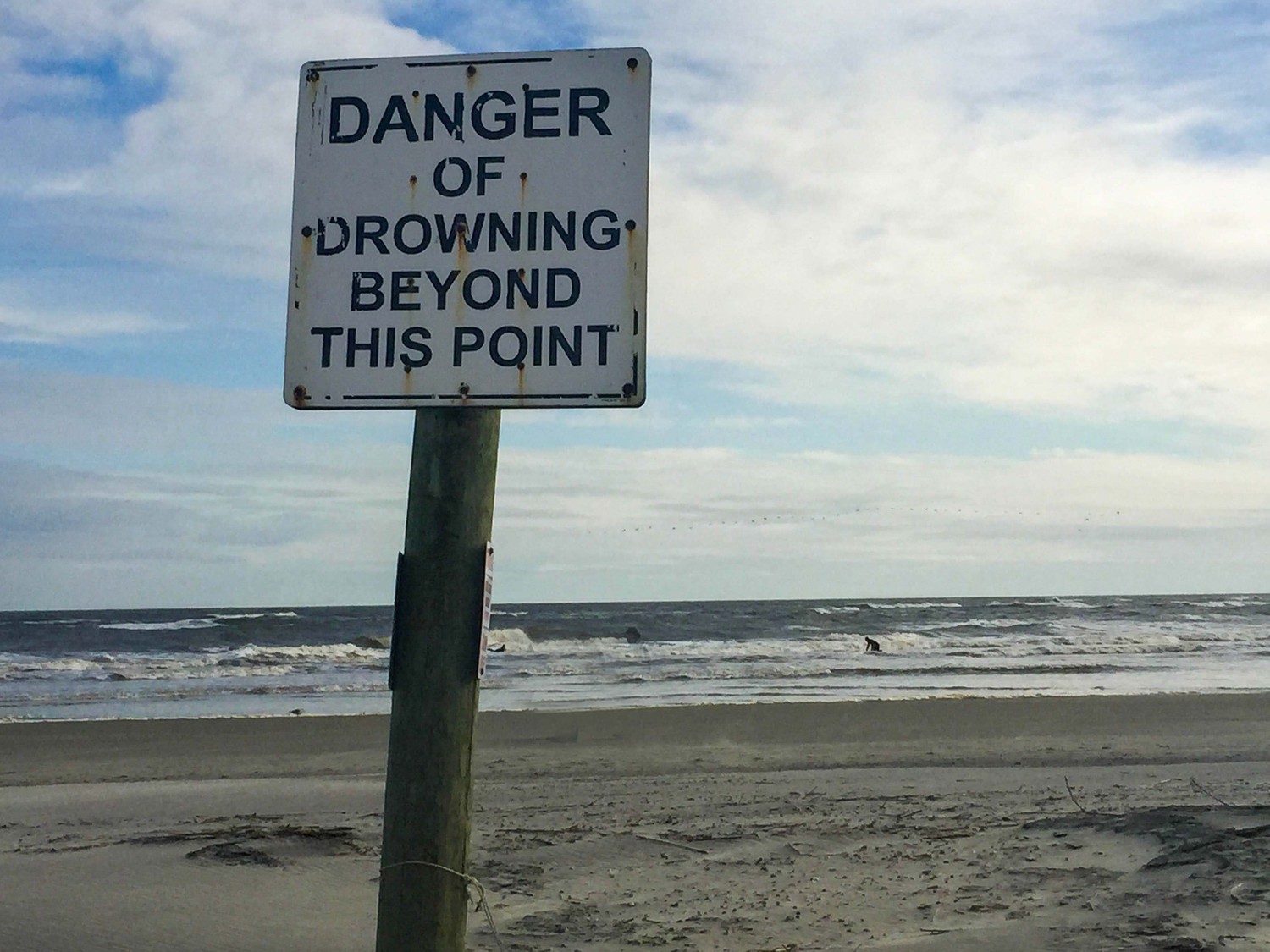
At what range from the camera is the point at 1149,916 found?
469cm

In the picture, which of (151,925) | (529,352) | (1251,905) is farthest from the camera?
(151,925)

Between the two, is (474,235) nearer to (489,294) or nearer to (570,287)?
(489,294)

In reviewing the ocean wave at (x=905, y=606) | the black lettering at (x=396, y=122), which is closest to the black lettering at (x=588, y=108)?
the black lettering at (x=396, y=122)

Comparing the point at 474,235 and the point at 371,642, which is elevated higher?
the point at 474,235

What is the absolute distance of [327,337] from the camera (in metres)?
2.56

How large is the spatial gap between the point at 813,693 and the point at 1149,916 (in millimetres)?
13989

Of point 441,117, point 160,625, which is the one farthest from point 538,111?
point 160,625

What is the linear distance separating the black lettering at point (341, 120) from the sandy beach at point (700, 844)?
3363 mm

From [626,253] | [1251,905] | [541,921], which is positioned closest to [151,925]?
[541,921]

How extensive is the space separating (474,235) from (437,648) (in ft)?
2.89

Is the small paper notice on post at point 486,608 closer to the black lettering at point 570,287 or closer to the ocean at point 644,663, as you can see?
the black lettering at point 570,287

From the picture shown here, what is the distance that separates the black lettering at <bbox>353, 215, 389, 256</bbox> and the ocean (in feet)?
28.9

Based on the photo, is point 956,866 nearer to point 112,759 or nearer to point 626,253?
point 626,253

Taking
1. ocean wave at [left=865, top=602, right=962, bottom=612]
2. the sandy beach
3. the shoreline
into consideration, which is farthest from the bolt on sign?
ocean wave at [left=865, top=602, right=962, bottom=612]
